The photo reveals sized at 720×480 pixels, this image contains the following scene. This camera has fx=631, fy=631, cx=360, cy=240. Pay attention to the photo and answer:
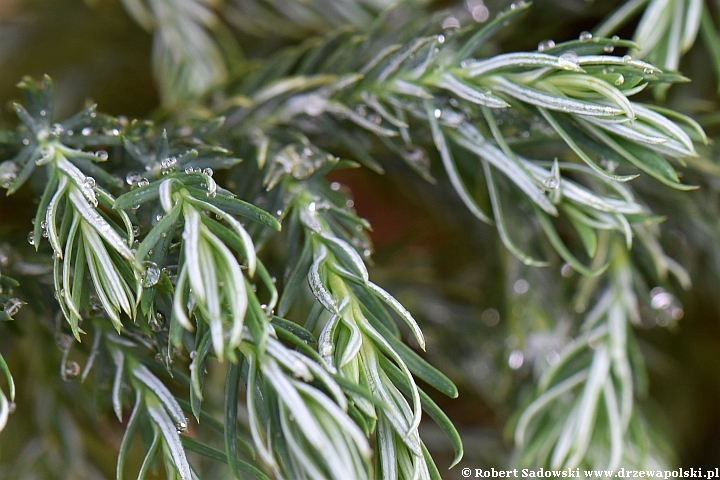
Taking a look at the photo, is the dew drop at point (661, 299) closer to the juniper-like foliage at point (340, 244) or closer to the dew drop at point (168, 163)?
the juniper-like foliage at point (340, 244)

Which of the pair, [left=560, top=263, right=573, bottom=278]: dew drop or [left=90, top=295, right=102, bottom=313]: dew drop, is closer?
[left=90, top=295, right=102, bottom=313]: dew drop

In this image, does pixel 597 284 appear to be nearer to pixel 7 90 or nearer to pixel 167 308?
pixel 167 308

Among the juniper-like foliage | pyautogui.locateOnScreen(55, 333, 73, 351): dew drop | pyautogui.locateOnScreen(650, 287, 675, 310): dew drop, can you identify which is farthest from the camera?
pyautogui.locateOnScreen(650, 287, 675, 310): dew drop

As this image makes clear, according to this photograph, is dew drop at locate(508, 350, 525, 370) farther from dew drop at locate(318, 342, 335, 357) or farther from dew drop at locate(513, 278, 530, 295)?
dew drop at locate(318, 342, 335, 357)

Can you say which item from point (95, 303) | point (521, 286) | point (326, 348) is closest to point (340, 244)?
point (326, 348)

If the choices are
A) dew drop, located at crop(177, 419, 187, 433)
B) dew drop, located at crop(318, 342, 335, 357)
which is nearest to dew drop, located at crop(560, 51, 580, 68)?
dew drop, located at crop(318, 342, 335, 357)

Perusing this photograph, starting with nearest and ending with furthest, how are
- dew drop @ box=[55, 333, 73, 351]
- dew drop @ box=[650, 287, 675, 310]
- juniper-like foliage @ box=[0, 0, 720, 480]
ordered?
juniper-like foliage @ box=[0, 0, 720, 480], dew drop @ box=[55, 333, 73, 351], dew drop @ box=[650, 287, 675, 310]

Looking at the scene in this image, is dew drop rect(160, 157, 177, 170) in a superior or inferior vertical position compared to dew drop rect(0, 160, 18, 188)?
inferior

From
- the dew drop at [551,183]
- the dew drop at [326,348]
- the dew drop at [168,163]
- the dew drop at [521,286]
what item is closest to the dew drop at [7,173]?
the dew drop at [168,163]

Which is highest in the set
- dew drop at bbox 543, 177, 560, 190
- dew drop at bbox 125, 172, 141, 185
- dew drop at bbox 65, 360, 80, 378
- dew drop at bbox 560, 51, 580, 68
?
dew drop at bbox 125, 172, 141, 185
